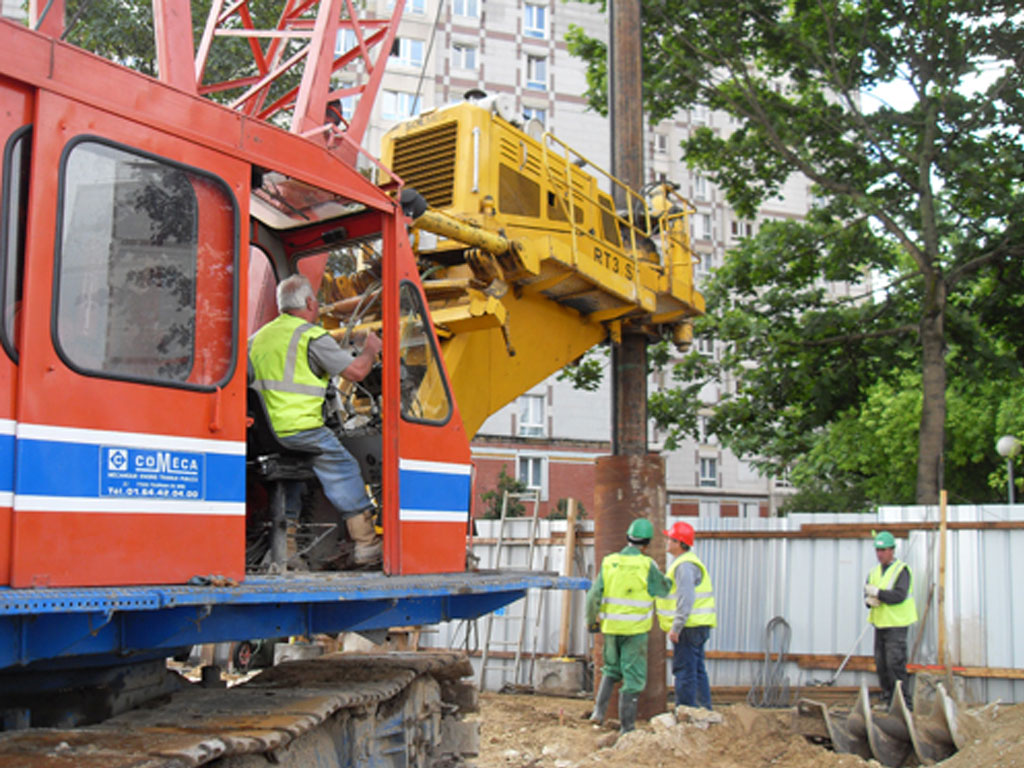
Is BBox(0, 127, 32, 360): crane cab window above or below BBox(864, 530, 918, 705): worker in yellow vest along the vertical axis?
above

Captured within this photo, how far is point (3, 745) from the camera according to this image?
3.35 m

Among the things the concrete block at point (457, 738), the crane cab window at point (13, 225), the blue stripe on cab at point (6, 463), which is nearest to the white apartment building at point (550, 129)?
the concrete block at point (457, 738)

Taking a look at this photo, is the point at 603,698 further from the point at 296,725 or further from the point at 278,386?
the point at 296,725

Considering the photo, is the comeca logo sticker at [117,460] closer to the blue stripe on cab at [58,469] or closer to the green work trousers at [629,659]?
the blue stripe on cab at [58,469]

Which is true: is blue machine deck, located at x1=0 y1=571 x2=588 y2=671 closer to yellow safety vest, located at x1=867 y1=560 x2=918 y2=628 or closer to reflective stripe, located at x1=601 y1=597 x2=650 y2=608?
reflective stripe, located at x1=601 y1=597 x2=650 y2=608

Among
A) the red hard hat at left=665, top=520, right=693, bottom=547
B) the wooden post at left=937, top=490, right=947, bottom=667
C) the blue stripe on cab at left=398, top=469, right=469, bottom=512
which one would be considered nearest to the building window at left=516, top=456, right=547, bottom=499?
the wooden post at left=937, top=490, right=947, bottom=667

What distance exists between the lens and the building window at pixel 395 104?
38719 millimetres

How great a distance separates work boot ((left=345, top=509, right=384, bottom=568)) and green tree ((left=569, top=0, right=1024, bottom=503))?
11.2 metres

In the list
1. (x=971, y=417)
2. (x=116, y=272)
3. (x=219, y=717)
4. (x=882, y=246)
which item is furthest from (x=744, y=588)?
(x=971, y=417)

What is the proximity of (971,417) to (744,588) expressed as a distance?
671 inches

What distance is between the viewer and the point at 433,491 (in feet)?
17.6

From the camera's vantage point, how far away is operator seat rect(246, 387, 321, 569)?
5.11 m

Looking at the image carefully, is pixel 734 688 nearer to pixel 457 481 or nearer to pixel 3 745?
pixel 457 481

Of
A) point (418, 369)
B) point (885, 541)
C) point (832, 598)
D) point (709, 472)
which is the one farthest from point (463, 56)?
point (418, 369)
